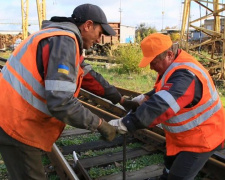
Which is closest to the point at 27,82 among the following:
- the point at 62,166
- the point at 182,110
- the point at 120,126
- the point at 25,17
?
the point at 120,126

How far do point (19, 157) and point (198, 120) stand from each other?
63.2 inches

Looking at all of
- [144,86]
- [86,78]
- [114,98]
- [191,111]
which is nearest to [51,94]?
[191,111]

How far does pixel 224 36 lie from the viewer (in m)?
12.3

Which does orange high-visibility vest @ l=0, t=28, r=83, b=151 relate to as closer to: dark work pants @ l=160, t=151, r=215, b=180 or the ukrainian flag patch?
the ukrainian flag patch

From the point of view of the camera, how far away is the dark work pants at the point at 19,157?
238 centimetres

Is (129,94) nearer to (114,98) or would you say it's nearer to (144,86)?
(144,86)

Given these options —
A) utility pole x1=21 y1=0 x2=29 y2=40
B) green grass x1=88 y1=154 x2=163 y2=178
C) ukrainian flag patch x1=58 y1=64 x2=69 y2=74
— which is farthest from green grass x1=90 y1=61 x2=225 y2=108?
utility pole x1=21 y1=0 x2=29 y2=40

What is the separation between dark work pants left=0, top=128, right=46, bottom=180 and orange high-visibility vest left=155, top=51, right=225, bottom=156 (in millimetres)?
1259

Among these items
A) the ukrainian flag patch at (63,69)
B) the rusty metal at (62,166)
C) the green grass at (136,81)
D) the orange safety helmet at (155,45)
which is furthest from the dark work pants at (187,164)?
the green grass at (136,81)

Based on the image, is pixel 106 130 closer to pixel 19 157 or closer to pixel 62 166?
Result: pixel 19 157

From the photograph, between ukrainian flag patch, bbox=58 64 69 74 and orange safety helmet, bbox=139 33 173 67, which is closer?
ukrainian flag patch, bbox=58 64 69 74

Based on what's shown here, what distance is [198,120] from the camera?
2619mm

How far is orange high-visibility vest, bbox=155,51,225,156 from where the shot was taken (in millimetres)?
2584

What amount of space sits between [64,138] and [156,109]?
315 cm
